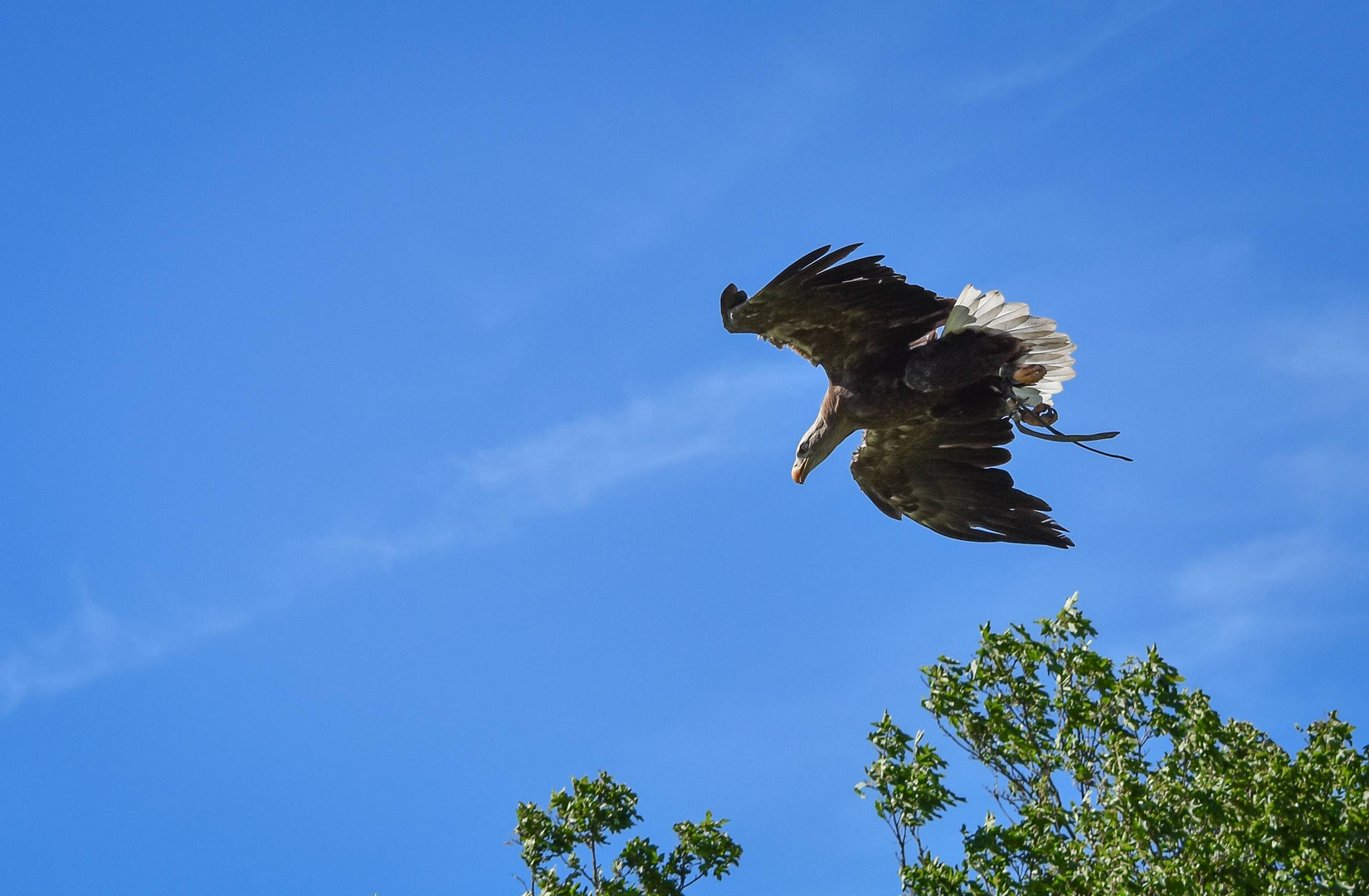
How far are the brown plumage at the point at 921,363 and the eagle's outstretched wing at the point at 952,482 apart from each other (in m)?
0.01

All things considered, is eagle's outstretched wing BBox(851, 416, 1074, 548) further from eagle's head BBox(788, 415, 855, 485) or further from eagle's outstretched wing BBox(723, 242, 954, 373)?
eagle's outstretched wing BBox(723, 242, 954, 373)

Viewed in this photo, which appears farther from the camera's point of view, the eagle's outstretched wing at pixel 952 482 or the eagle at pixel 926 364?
the eagle's outstretched wing at pixel 952 482

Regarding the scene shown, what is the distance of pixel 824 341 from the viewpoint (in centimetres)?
843

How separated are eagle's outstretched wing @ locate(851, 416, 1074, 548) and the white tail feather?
50 cm

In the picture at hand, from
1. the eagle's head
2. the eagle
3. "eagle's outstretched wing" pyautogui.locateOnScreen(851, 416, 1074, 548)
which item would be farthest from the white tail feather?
the eagle's head

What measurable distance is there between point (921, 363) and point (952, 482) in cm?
132

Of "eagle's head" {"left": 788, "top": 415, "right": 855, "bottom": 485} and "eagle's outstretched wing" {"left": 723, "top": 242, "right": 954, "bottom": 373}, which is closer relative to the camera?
"eagle's outstretched wing" {"left": 723, "top": 242, "right": 954, "bottom": 373}

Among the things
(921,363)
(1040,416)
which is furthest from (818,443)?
(1040,416)

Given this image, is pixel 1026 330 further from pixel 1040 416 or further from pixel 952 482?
pixel 952 482

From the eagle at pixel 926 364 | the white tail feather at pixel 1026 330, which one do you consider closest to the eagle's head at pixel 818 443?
the eagle at pixel 926 364

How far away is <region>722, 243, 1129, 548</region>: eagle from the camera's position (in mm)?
8062

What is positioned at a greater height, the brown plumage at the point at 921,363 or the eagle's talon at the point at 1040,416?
the brown plumage at the point at 921,363

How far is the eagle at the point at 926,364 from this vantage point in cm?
806

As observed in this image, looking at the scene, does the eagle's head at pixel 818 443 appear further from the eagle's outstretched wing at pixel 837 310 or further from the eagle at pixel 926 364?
the eagle's outstretched wing at pixel 837 310
